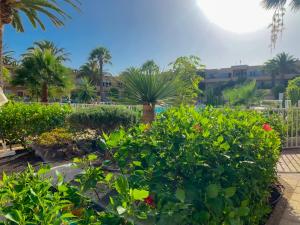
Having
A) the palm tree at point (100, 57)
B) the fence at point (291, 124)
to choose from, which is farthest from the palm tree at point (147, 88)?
the palm tree at point (100, 57)

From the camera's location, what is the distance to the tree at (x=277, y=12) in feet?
38.5

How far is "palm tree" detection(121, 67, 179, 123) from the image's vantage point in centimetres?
552

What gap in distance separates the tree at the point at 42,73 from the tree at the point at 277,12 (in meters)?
15.1

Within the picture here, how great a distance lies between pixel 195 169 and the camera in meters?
1.67

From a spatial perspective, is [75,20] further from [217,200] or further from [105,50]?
[105,50]

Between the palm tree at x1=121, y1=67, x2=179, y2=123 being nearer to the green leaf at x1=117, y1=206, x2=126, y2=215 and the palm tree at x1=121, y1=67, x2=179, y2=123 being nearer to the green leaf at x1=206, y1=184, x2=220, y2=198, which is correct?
the green leaf at x1=206, y1=184, x2=220, y2=198

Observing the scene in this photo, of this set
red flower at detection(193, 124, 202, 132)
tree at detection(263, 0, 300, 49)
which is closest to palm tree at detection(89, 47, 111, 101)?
tree at detection(263, 0, 300, 49)

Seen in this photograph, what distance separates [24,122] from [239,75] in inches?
2414

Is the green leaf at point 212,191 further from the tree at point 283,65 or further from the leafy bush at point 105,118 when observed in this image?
the tree at point 283,65

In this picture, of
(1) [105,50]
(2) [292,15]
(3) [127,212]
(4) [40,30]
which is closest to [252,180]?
(3) [127,212]

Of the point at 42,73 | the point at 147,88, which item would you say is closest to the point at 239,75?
the point at 42,73

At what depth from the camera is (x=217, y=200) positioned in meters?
1.45

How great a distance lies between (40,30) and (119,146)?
17.7 metres

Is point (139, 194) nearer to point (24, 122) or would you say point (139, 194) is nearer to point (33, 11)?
point (24, 122)
